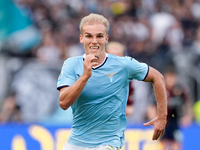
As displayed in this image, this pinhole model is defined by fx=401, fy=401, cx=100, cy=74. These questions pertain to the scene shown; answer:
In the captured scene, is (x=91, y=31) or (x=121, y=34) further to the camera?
(x=121, y=34)

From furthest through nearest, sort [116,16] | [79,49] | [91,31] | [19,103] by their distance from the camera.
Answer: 1. [116,16]
2. [79,49]
3. [19,103]
4. [91,31]

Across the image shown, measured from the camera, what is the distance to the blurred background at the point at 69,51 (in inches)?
358

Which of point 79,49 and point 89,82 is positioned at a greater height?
point 79,49

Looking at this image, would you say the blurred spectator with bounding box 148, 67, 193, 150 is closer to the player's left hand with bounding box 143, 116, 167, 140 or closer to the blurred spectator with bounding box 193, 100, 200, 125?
the blurred spectator with bounding box 193, 100, 200, 125

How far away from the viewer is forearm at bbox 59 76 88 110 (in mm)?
3717

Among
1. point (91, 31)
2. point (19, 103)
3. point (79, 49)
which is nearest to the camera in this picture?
point (91, 31)

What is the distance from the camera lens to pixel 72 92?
3.73 metres

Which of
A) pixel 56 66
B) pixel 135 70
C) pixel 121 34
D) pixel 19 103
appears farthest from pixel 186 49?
pixel 135 70

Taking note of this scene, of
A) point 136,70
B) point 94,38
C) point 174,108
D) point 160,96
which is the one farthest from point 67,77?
point 174,108

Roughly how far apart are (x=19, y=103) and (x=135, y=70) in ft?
21.0

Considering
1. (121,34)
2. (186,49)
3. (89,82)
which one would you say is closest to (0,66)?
(121,34)

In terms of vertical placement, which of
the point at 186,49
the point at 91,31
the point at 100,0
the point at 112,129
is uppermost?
the point at 100,0

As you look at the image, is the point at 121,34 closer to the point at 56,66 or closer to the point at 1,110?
the point at 56,66

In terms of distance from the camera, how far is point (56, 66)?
410 inches
